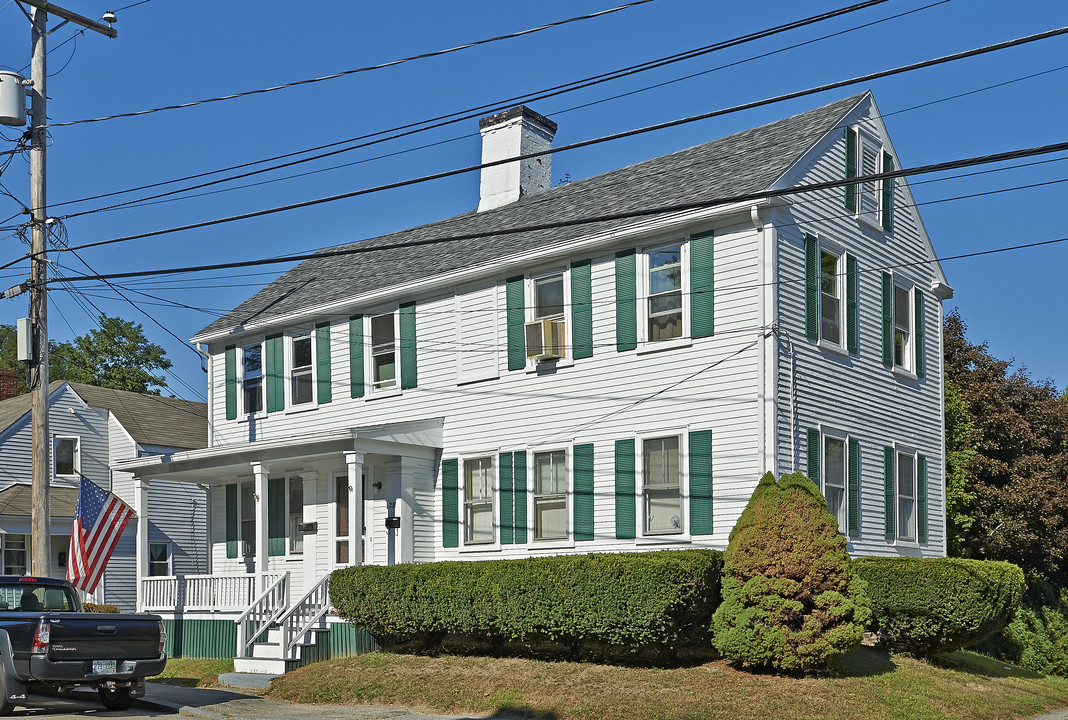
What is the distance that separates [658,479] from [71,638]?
29.7ft

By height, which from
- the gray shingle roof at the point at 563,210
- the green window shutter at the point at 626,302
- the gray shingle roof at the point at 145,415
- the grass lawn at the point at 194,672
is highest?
the gray shingle roof at the point at 563,210

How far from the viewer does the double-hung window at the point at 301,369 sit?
24.5 metres

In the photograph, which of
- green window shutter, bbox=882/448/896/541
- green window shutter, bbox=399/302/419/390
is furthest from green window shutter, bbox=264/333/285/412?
green window shutter, bbox=882/448/896/541

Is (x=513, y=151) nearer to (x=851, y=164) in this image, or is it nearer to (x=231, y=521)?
(x=851, y=164)

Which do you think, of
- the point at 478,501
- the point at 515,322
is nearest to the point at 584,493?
the point at 478,501

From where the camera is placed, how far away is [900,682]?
15.5 m

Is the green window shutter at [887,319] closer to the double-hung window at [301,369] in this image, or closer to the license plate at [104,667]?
the double-hung window at [301,369]

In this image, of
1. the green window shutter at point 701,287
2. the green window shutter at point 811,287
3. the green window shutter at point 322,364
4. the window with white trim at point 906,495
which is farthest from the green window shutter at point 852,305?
the green window shutter at point 322,364

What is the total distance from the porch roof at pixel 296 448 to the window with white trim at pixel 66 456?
15.0m

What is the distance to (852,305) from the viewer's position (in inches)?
796

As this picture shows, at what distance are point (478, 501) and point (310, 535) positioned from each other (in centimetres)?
410

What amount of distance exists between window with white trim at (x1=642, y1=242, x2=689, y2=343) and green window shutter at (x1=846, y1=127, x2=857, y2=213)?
12.3 ft

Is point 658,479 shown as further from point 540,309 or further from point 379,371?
point 379,371

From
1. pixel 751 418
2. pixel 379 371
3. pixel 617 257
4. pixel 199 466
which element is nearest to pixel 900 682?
pixel 751 418
